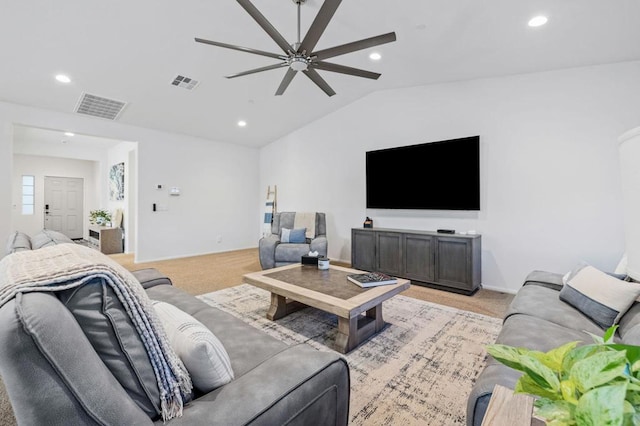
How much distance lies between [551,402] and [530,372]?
4 centimetres

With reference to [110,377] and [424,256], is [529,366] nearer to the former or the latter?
[110,377]

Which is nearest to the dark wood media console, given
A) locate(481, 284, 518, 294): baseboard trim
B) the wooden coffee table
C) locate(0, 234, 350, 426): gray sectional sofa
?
locate(481, 284, 518, 294): baseboard trim

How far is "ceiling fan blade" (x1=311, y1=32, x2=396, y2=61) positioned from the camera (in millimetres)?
2194

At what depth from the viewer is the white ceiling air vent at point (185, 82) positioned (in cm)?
404

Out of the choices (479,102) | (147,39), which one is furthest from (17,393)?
(479,102)

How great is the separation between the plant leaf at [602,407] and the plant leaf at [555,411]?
5 centimetres

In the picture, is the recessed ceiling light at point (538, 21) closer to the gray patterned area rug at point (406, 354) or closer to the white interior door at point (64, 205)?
the gray patterned area rug at point (406, 354)

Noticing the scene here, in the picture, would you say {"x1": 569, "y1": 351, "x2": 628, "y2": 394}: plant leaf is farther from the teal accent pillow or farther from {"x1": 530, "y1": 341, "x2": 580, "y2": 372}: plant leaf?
the teal accent pillow

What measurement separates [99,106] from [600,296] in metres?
6.28

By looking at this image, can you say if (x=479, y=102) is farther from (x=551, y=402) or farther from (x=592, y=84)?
(x=551, y=402)

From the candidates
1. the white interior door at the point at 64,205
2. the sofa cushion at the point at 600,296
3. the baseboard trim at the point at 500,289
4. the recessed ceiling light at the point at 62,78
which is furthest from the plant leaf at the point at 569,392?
the white interior door at the point at 64,205

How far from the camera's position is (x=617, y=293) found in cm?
176

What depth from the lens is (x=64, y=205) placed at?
8.58 m

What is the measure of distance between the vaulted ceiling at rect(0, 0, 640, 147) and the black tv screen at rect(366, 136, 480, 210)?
3.29ft
